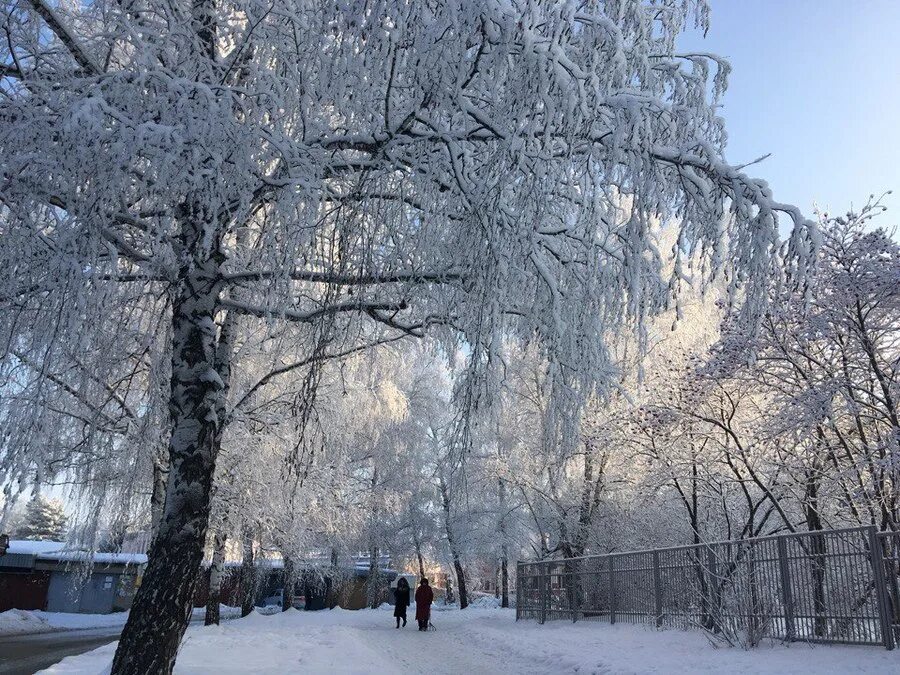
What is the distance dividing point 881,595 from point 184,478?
7.65 metres

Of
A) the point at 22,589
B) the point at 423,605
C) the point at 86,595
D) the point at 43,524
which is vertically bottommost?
the point at 86,595

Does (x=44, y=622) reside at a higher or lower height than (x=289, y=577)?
lower

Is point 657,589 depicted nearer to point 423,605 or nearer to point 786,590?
point 786,590

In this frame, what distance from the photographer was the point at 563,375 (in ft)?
19.1

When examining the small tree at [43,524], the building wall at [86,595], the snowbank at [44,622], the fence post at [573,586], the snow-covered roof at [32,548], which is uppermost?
the small tree at [43,524]

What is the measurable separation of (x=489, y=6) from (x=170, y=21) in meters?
3.23

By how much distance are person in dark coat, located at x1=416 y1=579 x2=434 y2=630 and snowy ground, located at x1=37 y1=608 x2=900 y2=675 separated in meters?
3.23

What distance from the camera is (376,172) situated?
5.16 metres

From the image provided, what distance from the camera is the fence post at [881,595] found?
815 cm

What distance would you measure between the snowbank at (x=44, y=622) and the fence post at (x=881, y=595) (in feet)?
90.9

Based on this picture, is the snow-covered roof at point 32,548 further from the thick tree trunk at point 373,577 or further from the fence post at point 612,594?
the fence post at point 612,594

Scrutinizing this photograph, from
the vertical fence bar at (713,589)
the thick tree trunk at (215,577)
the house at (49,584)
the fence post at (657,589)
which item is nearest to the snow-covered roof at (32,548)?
the house at (49,584)

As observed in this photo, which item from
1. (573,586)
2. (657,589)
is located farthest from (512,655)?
Result: (573,586)

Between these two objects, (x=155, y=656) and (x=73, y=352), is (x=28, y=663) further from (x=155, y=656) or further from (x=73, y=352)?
(x=73, y=352)
